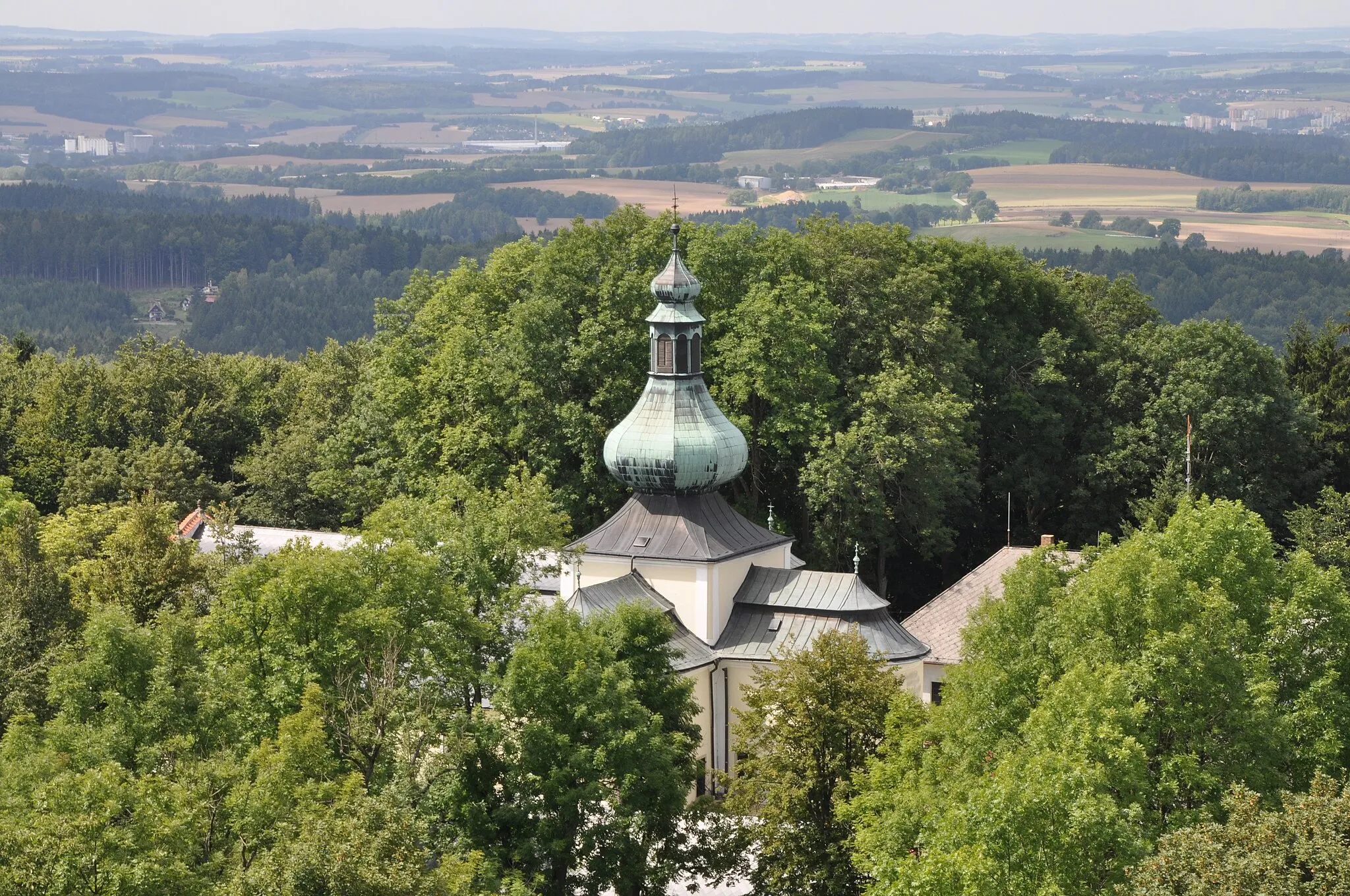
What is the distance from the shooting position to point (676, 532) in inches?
2350

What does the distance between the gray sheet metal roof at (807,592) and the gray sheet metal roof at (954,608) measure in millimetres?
4190

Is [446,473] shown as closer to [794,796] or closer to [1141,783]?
[794,796]

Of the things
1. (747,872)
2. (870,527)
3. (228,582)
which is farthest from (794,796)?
(870,527)

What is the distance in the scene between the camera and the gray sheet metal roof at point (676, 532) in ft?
194

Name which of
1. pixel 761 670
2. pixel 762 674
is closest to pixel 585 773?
pixel 762 674

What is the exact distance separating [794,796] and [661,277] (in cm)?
1741

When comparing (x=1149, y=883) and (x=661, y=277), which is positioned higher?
(x=661, y=277)

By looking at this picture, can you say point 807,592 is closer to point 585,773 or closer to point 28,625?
point 585,773

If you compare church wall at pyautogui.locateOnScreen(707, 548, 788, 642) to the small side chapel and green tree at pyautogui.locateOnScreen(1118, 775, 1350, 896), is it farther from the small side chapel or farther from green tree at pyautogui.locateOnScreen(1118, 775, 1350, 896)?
green tree at pyautogui.locateOnScreen(1118, 775, 1350, 896)

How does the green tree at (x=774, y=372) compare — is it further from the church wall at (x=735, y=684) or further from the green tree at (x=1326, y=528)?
the green tree at (x=1326, y=528)

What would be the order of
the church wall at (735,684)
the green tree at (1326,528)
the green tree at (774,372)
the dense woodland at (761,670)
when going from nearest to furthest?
the dense woodland at (761,670)
the church wall at (735,684)
the green tree at (1326,528)
the green tree at (774,372)

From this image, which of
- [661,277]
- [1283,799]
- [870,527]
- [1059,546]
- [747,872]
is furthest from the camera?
[870,527]

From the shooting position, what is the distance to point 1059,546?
52.2 metres

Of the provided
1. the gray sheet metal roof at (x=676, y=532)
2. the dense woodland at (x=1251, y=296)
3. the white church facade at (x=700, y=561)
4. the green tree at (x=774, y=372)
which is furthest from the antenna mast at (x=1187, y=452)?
the dense woodland at (x=1251, y=296)
